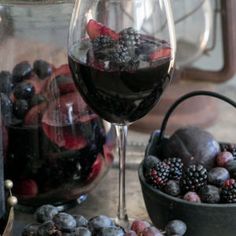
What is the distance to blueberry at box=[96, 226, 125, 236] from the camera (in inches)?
24.5

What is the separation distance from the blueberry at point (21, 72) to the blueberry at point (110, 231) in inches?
9.3

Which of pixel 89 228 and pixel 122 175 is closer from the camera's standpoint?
pixel 89 228

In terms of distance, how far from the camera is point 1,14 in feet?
2.56

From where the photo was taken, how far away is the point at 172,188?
26.7 inches

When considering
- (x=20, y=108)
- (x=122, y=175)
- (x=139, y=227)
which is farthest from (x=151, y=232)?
(x=20, y=108)

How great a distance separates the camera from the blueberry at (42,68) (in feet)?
2.63

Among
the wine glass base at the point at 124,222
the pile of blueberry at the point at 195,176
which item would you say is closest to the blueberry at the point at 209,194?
the pile of blueberry at the point at 195,176

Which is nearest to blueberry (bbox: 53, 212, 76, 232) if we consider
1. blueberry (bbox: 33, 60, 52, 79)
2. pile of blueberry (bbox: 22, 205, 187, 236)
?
pile of blueberry (bbox: 22, 205, 187, 236)

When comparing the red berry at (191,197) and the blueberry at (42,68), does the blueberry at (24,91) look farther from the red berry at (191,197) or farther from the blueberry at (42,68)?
the red berry at (191,197)

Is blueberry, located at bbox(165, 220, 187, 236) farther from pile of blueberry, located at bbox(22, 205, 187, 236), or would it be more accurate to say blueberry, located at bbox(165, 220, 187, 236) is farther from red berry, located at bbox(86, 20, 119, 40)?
red berry, located at bbox(86, 20, 119, 40)

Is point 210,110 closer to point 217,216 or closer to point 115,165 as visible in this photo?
point 115,165

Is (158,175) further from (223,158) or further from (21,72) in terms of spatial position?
(21,72)

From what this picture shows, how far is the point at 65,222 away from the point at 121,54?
161mm

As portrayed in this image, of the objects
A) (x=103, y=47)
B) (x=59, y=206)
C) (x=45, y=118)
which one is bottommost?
(x=59, y=206)
